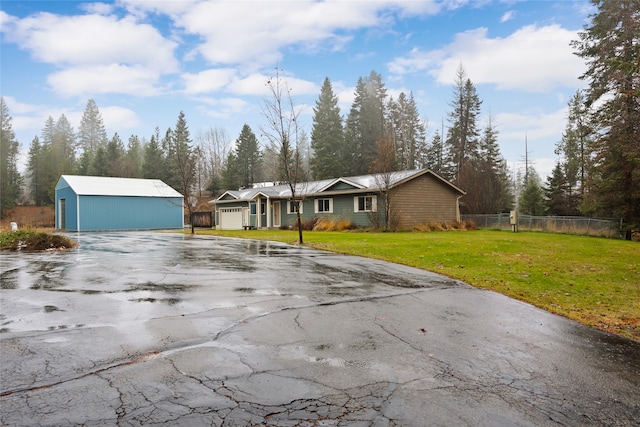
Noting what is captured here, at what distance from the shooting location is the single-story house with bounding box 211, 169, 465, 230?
27.4 metres

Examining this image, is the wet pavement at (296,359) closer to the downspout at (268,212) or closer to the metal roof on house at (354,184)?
the metal roof on house at (354,184)

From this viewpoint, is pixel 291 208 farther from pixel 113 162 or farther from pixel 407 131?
pixel 113 162

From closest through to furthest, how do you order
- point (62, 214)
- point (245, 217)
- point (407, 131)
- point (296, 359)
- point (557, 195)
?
point (296, 359) < point (245, 217) < point (557, 195) < point (62, 214) < point (407, 131)

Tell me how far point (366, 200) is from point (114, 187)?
996 inches

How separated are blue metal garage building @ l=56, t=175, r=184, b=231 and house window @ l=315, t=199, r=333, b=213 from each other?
1275cm

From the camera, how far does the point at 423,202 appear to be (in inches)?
1144

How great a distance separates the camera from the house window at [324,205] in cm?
3019

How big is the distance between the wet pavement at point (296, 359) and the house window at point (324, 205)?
2222 cm

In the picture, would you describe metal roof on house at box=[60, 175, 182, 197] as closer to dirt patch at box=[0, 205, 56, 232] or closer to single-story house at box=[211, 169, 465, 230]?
single-story house at box=[211, 169, 465, 230]

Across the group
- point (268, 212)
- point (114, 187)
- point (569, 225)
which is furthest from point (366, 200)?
point (114, 187)

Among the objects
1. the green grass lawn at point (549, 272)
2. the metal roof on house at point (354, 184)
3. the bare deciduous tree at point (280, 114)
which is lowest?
the green grass lawn at point (549, 272)

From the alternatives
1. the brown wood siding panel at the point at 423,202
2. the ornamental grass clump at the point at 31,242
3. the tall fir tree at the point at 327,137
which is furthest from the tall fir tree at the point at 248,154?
the ornamental grass clump at the point at 31,242

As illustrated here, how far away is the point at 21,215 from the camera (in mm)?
51812

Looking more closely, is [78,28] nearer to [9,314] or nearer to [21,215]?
[9,314]
